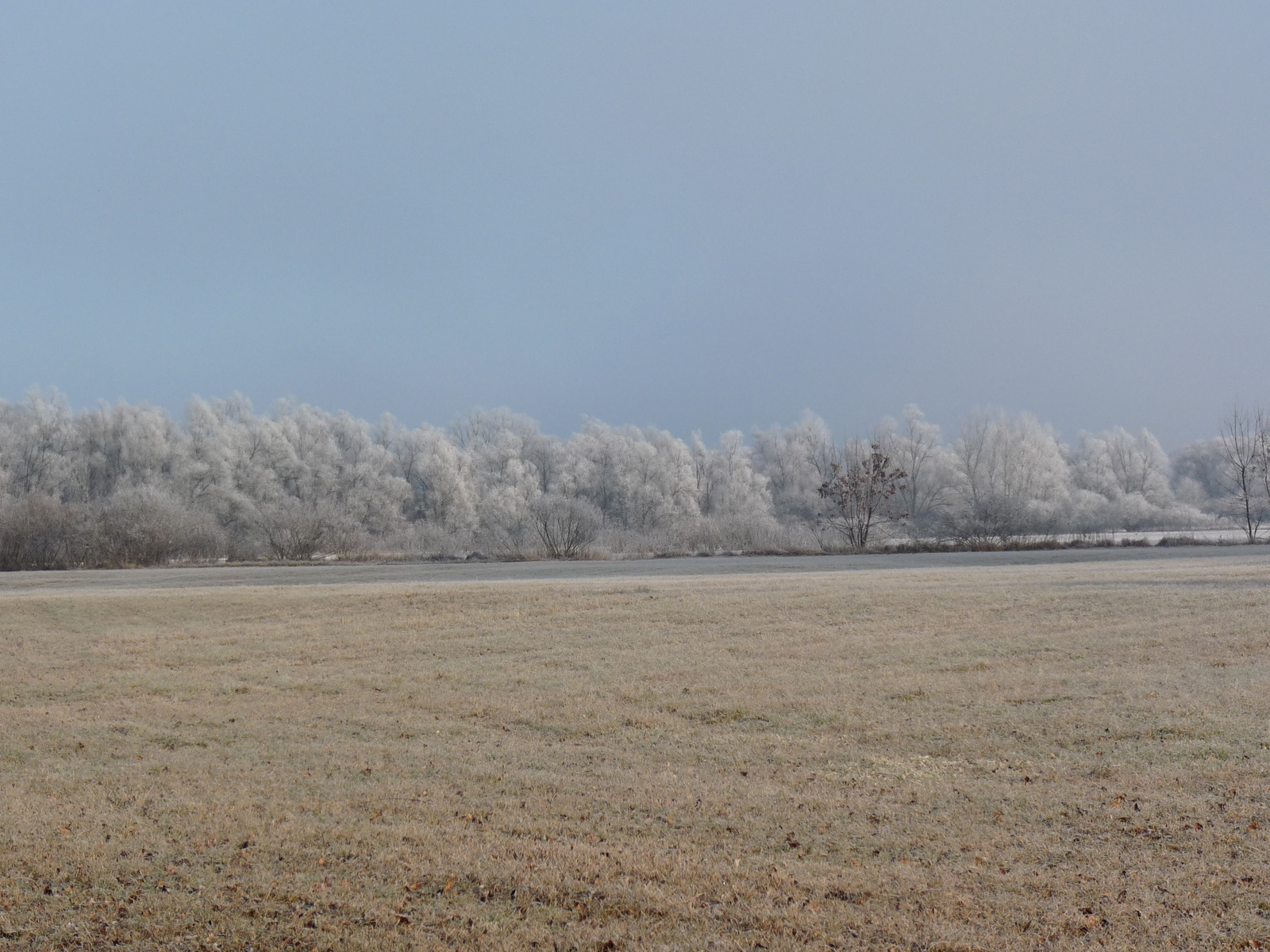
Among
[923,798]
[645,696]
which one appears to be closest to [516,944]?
[923,798]

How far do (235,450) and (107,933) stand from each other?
194 ft

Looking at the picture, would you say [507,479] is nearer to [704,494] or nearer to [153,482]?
[704,494]

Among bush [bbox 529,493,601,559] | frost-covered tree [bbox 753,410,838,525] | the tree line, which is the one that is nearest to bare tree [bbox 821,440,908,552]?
the tree line

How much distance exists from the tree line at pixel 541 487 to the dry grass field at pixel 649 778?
70.4 ft

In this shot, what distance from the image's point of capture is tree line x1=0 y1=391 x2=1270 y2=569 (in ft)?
122

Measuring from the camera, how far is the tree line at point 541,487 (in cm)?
3731

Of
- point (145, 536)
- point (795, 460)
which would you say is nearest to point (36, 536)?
point (145, 536)

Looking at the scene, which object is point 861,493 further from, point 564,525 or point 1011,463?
point 1011,463

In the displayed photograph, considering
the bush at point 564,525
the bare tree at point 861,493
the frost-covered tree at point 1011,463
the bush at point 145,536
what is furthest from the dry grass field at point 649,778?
the frost-covered tree at point 1011,463

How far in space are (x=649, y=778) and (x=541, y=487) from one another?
203ft

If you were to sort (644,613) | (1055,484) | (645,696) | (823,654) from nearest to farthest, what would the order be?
(645,696)
(823,654)
(644,613)
(1055,484)

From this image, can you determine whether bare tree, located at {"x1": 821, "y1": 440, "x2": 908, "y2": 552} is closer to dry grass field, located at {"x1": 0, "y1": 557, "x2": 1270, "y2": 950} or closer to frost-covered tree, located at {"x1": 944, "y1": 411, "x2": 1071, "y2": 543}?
frost-covered tree, located at {"x1": 944, "y1": 411, "x2": 1071, "y2": 543}

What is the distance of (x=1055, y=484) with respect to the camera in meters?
62.9

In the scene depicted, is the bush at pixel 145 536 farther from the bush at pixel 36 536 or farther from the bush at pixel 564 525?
the bush at pixel 564 525
